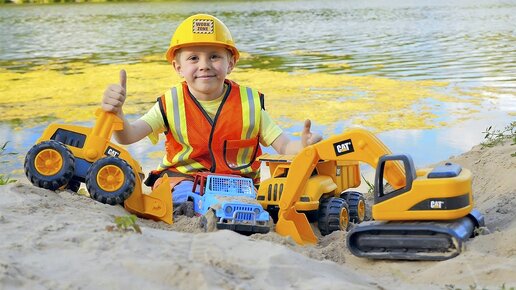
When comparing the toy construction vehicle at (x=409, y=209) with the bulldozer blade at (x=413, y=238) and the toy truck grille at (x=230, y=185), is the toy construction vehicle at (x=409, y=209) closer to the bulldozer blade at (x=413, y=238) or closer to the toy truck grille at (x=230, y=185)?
the bulldozer blade at (x=413, y=238)

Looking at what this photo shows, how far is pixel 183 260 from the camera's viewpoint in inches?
115

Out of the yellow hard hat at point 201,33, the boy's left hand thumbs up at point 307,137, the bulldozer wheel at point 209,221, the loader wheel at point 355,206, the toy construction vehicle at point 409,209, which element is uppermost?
the yellow hard hat at point 201,33

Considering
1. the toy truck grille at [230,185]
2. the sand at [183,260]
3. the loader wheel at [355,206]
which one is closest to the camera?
the sand at [183,260]

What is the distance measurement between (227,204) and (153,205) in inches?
23.2

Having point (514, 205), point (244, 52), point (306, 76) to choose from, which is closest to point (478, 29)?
point (244, 52)

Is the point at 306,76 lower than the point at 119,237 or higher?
lower

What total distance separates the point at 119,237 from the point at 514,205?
259 cm

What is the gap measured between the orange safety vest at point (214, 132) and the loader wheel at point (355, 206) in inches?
30.1

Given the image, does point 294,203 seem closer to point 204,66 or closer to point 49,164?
point 204,66

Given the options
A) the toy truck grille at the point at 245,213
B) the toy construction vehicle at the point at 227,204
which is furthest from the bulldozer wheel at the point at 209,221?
the toy truck grille at the point at 245,213

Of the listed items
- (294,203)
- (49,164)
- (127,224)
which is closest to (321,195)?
(294,203)

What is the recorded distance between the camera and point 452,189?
379 centimetres

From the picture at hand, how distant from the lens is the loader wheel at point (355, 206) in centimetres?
503

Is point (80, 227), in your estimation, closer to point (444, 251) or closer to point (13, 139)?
point (444, 251)
